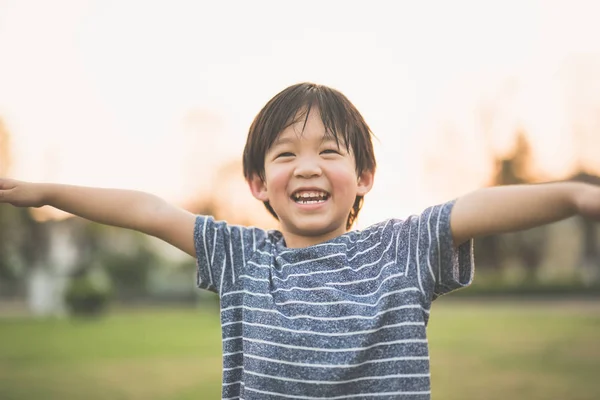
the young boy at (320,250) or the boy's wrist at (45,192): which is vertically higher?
the boy's wrist at (45,192)

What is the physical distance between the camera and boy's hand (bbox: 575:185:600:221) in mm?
1223

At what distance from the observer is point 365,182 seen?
Result: 1.86 meters

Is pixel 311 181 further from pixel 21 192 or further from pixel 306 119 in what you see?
pixel 21 192

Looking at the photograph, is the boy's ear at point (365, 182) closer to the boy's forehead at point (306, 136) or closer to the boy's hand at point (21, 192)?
the boy's forehead at point (306, 136)

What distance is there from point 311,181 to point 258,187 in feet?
0.84

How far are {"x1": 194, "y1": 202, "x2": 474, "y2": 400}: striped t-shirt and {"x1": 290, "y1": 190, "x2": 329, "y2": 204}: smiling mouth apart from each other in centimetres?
11

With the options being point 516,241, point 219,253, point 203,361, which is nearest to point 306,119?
point 219,253

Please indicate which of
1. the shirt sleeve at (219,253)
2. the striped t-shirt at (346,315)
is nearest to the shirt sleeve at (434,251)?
Result: the striped t-shirt at (346,315)

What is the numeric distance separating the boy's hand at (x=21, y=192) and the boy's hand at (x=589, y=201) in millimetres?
1293

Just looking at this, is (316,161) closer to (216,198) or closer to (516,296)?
(516,296)

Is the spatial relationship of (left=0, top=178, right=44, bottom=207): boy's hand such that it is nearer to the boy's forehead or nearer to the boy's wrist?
the boy's wrist

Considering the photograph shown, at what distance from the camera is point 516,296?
2914 cm

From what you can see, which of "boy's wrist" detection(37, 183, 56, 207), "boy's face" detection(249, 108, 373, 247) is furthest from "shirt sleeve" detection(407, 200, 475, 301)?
"boy's wrist" detection(37, 183, 56, 207)

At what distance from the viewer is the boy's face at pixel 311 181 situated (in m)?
1.66
